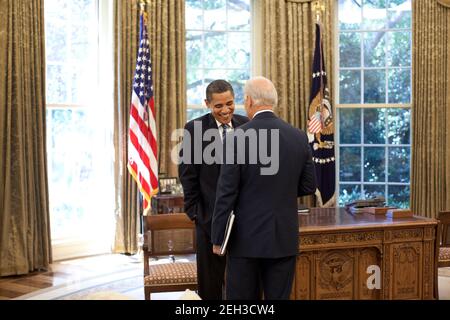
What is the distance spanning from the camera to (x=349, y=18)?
7414mm

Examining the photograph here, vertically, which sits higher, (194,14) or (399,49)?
(194,14)

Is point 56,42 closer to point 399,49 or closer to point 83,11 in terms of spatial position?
point 83,11

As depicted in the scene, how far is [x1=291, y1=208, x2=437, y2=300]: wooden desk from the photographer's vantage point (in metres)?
3.85

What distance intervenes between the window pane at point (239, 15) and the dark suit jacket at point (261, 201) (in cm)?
484

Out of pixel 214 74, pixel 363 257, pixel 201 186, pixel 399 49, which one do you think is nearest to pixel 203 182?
pixel 201 186

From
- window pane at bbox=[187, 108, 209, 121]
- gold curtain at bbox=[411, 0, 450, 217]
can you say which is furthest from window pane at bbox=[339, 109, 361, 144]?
window pane at bbox=[187, 108, 209, 121]

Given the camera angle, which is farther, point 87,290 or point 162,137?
point 162,137

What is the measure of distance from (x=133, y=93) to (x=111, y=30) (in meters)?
1.02

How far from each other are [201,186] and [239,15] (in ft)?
15.1

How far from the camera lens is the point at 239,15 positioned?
7328mm

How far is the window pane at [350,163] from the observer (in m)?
7.47
